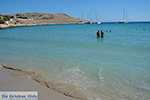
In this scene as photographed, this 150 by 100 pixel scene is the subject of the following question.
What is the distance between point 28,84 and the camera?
5832 millimetres

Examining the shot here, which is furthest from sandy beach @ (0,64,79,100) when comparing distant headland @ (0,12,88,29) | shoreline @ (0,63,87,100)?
distant headland @ (0,12,88,29)

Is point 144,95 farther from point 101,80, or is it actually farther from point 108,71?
point 108,71

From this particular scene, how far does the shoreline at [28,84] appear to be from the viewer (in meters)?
4.91

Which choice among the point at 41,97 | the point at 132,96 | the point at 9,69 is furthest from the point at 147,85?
the point at 9,69

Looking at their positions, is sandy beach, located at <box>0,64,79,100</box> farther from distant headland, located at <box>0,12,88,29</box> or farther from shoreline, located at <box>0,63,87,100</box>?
distant headland, located at <box>0,12,88,29</box>

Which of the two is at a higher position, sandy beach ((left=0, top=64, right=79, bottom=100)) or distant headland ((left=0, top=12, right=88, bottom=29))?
distant headland ((left=0, top=12, right=88, bottom=29))

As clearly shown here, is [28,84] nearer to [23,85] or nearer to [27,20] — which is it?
[23,85]

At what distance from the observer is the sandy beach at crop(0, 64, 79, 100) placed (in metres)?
4.91

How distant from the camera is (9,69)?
7.99 m

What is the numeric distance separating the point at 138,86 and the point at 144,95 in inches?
27.9

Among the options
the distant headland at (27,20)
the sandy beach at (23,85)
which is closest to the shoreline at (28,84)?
the sandy beach at (23,85)

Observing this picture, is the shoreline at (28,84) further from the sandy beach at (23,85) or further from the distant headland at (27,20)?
the distant headland at (27,20)

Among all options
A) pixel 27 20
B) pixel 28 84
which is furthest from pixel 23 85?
pixel 27 20

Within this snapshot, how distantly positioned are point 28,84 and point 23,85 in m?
0.20
